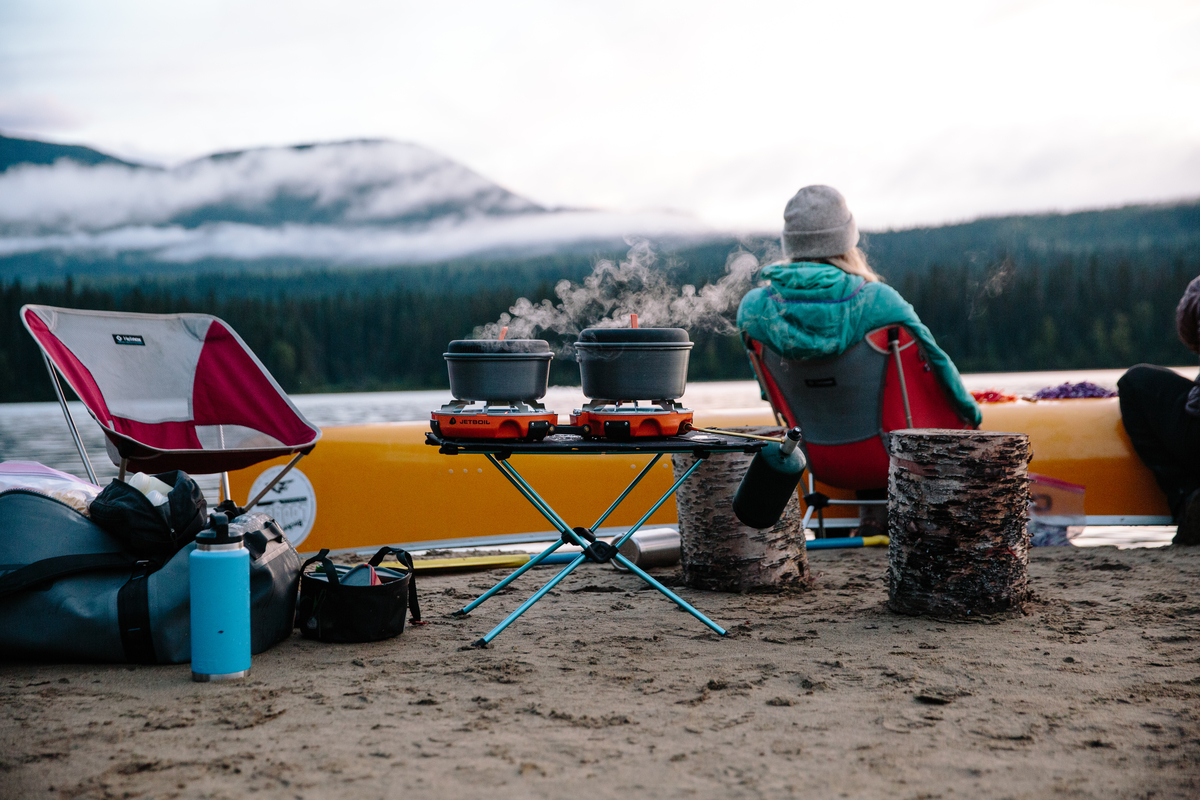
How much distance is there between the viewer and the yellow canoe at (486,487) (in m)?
5.01

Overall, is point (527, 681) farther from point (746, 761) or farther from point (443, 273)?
point (443, 273)

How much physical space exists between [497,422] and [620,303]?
1.08 m

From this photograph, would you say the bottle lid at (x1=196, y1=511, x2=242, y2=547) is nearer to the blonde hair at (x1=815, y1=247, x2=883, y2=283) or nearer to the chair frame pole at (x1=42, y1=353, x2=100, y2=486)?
the chair frame pole at (x1=42, y1=353, x2=100, y2=486)

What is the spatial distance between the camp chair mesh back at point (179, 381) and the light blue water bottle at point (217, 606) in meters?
1.33

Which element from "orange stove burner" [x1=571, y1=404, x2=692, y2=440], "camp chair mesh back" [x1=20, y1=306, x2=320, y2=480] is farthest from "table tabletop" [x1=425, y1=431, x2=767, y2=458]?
"camp chair mesh back" [x1=20, y1=306, x2=320, y2=480]

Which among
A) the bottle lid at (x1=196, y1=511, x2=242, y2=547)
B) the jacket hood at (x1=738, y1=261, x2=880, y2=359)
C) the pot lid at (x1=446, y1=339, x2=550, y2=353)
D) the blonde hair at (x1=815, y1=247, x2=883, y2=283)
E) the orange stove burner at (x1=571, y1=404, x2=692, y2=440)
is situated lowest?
the bottle lid at (x1=196, y1=511, x2=242, y2=547)

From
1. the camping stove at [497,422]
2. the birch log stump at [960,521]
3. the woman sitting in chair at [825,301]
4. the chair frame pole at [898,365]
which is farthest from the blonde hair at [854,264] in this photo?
the camping stove at [497,422]

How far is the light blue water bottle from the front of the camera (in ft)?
8.36

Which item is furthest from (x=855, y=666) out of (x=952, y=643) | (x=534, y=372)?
(x=534, y=372)

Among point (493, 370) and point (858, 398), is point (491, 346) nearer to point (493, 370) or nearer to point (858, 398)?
point (493, 370)

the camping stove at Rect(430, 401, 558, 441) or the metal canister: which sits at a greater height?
the camping stove at Rect(430, 401, 558, 441)

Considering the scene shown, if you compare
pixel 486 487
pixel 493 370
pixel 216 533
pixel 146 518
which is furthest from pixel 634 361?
pixel 486 487

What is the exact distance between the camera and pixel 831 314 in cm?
421

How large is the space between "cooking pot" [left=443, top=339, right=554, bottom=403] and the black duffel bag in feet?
2.51
